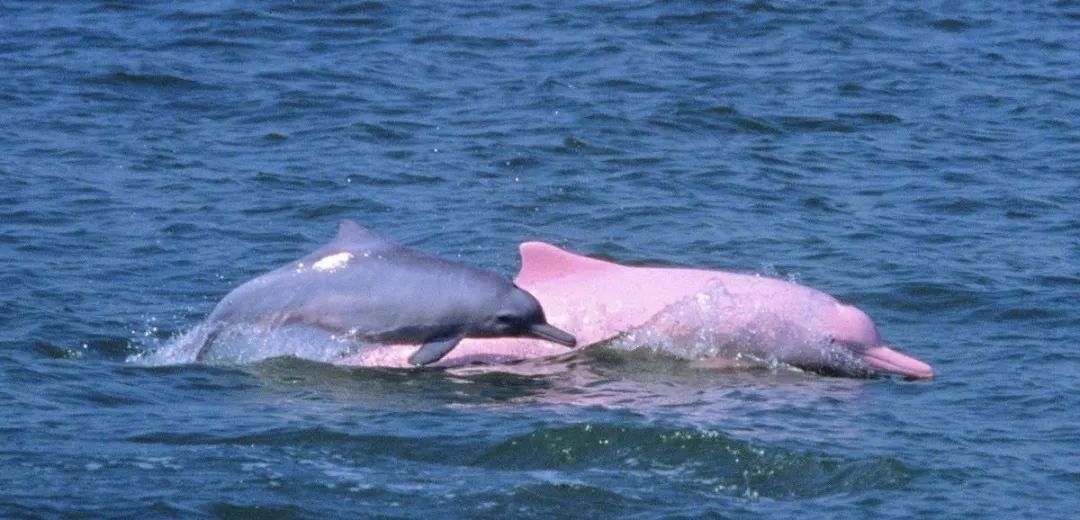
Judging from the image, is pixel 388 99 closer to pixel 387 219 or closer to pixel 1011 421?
pixel 387 219

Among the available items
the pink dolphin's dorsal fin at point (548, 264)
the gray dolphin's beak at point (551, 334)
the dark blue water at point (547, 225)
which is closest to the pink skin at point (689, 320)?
the pink dolphin's dorsal fin at point (548, 264)

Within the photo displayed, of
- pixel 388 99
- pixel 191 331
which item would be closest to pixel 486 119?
pixel 388 99

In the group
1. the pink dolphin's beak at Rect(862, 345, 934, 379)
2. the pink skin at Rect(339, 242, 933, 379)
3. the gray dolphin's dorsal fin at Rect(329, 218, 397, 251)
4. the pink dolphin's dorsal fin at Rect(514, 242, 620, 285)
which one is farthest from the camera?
the pink dolphin's dorsal fin at Rect(514, 242, 620, 285)

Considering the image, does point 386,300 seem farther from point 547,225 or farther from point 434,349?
point 547,225

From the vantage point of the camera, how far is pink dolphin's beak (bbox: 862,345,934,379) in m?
13.6

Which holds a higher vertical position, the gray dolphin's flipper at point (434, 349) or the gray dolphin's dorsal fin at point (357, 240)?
the gray dolphin's dorsal fin at point (357, 240)

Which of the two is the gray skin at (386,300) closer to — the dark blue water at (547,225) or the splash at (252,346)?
the splash at (252,346)

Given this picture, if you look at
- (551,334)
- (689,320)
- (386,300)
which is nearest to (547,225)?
(689,320)

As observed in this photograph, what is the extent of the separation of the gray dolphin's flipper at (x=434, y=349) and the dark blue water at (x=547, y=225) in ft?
0.83

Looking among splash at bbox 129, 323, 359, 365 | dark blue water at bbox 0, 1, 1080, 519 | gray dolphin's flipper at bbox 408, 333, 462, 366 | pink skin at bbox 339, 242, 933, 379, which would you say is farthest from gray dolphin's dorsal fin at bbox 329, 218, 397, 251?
pink skin at bbox 339, 242, 933, 379

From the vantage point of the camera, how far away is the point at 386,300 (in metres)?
13.0

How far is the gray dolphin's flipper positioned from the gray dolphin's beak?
52 cm

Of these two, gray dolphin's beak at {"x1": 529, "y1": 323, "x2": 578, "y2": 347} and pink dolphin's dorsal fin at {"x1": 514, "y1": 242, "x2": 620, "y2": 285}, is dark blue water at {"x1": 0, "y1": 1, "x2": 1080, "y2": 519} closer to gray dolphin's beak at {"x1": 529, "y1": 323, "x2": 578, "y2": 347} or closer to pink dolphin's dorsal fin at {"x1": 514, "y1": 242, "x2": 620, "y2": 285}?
gray dolphin's beak at {"x1": 529, "y1": 323, "x2": 578, "y2": 347}

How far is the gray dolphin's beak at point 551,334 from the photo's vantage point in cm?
1321
